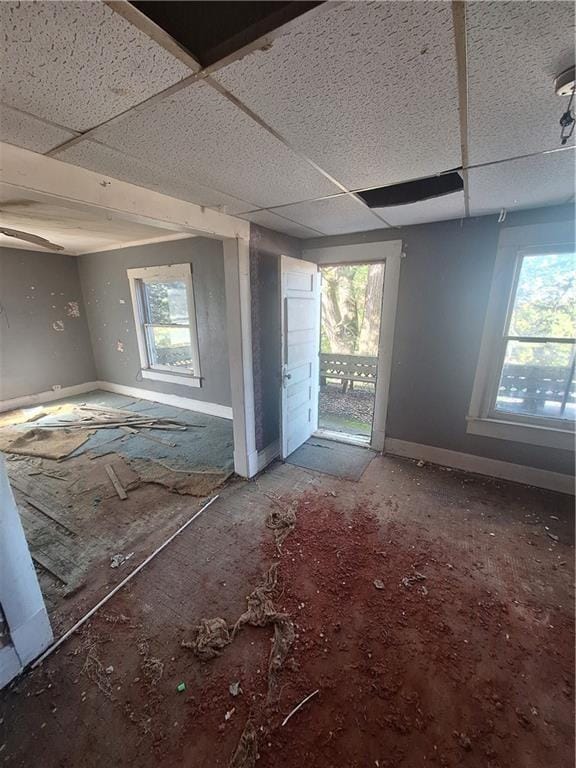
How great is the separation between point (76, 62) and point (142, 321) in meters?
4.29

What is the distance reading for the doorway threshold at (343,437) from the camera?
137 inches

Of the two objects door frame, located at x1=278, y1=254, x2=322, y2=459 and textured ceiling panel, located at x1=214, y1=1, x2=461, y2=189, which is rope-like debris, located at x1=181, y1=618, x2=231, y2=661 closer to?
door frame, located at x1=278, y1=254, x2=322, y2=459

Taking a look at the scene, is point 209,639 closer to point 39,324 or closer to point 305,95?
point 305,95

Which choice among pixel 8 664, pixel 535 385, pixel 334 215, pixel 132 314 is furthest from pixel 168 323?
pixel 535 385

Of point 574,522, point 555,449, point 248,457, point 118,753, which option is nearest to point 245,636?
point 118,753

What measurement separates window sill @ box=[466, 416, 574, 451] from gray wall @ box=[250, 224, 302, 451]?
6.18 ft

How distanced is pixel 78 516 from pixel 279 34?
2977 millimetres

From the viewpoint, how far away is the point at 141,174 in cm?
150

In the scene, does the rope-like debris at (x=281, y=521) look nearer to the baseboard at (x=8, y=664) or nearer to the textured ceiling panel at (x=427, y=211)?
the baseboard at (x=8, y=664)

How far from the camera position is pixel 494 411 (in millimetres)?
2705

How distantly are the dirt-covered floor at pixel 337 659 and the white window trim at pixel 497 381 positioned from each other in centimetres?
64

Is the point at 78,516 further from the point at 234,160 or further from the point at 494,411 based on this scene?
the point at 494,411

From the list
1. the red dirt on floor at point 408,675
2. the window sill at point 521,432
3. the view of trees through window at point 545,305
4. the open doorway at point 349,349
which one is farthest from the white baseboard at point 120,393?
the view of trees through window at point 545,305

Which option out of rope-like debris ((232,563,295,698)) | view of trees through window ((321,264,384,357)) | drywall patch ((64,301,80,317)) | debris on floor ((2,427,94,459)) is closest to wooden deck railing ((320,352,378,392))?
view of trees through window ((321,264,384,357))
